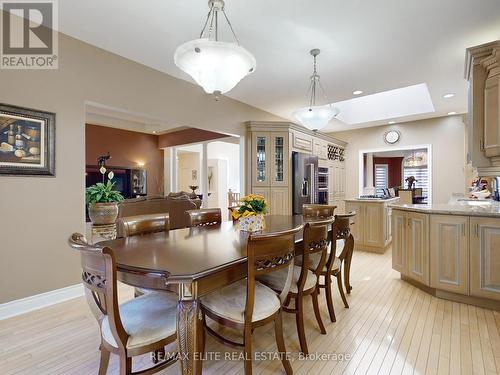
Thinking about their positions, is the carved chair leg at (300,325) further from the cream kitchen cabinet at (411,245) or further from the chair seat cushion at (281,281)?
the cream kitchen cabinet at (411,245)

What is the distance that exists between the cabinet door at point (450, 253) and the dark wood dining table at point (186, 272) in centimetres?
227

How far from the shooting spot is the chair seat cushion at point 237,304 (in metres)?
1.51

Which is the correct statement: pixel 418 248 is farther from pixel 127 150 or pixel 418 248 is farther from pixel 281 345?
pixel 127 150

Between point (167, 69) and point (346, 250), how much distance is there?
3222mm

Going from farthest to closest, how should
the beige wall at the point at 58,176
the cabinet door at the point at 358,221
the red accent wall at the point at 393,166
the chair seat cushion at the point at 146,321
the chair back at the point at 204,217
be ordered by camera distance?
the red accent wall at the point at 393,166 < the cabinet door at the point at 358,221 < the chair back at the point at 204,217 < the beige wall at the point at 58,176 < the chair seat cushion at the point at 146,321

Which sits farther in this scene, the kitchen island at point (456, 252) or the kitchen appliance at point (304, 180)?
the kitchen appliance at point (304, 180)

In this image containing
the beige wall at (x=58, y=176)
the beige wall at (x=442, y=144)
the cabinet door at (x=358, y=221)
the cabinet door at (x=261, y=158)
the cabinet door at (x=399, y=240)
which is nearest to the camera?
the beige wall at (x=58, y=176)

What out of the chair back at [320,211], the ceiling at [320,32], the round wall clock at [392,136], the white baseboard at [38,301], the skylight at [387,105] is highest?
the skylight at [387,105]

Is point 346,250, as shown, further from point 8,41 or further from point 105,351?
point 8,41

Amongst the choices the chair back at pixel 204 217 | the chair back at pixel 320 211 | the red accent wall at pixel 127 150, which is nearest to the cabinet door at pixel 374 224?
the chair back at pixel 320 211

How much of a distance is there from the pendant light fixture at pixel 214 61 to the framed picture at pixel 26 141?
1.66 m

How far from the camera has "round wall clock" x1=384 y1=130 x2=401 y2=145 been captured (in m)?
6.57

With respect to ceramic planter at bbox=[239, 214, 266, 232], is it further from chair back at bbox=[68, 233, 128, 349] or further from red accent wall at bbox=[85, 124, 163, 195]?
red accent wall at bbox=[85, 124, 163, 195]

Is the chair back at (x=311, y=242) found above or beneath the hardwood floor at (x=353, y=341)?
above
